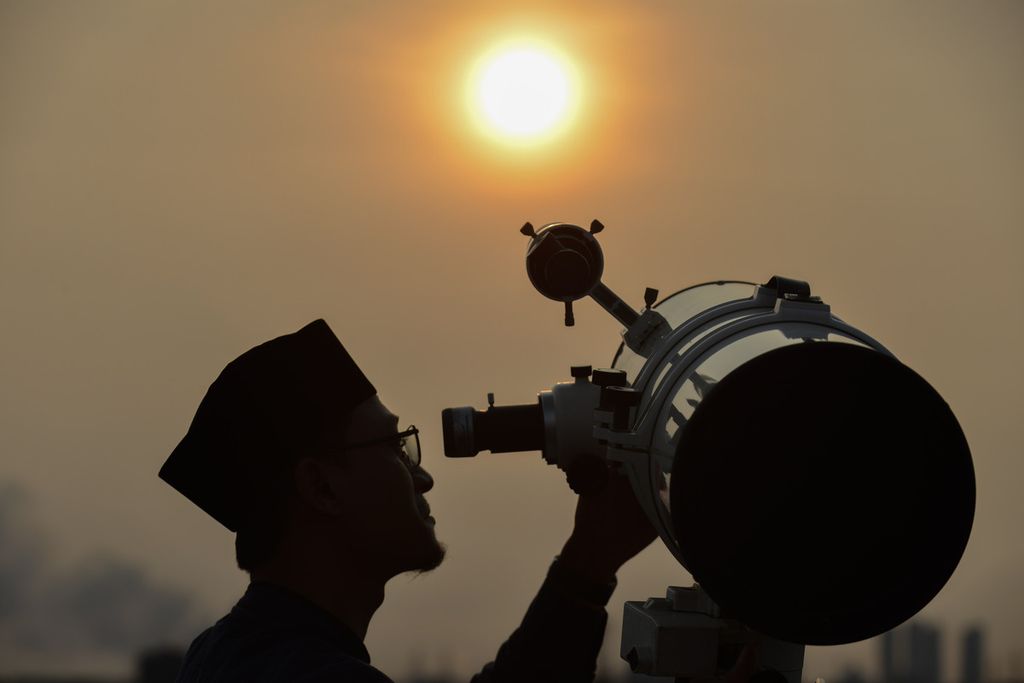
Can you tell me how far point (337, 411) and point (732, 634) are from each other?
1545 millimetres

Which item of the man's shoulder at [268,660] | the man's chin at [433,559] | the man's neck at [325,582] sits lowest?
the man's shoulder at [268,660]

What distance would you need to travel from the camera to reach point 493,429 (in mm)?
4875

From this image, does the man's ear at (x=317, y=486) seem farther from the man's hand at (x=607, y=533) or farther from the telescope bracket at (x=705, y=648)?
the telescope bracket at (x=705, y=648)

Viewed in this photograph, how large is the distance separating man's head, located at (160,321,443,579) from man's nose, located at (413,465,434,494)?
0.13 m

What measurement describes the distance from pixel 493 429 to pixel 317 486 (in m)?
0.80

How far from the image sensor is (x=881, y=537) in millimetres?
3809

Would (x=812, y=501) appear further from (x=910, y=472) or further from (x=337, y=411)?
(x=337, y=411)

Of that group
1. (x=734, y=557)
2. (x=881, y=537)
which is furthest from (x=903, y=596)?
(x=734, y=557)

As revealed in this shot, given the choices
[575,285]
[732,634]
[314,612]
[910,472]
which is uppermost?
[575,285]

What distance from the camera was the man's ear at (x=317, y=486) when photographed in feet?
14.1

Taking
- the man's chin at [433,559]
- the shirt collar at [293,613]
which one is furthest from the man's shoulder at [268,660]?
the man's chin at [433,559]

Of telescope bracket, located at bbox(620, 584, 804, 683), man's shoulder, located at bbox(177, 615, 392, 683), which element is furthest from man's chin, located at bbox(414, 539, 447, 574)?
telescope bracket, located at bbox(620, 584, 804, 683)

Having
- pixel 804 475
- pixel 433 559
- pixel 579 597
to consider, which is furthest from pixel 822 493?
pixel 433 559

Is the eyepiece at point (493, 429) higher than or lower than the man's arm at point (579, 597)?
higher
